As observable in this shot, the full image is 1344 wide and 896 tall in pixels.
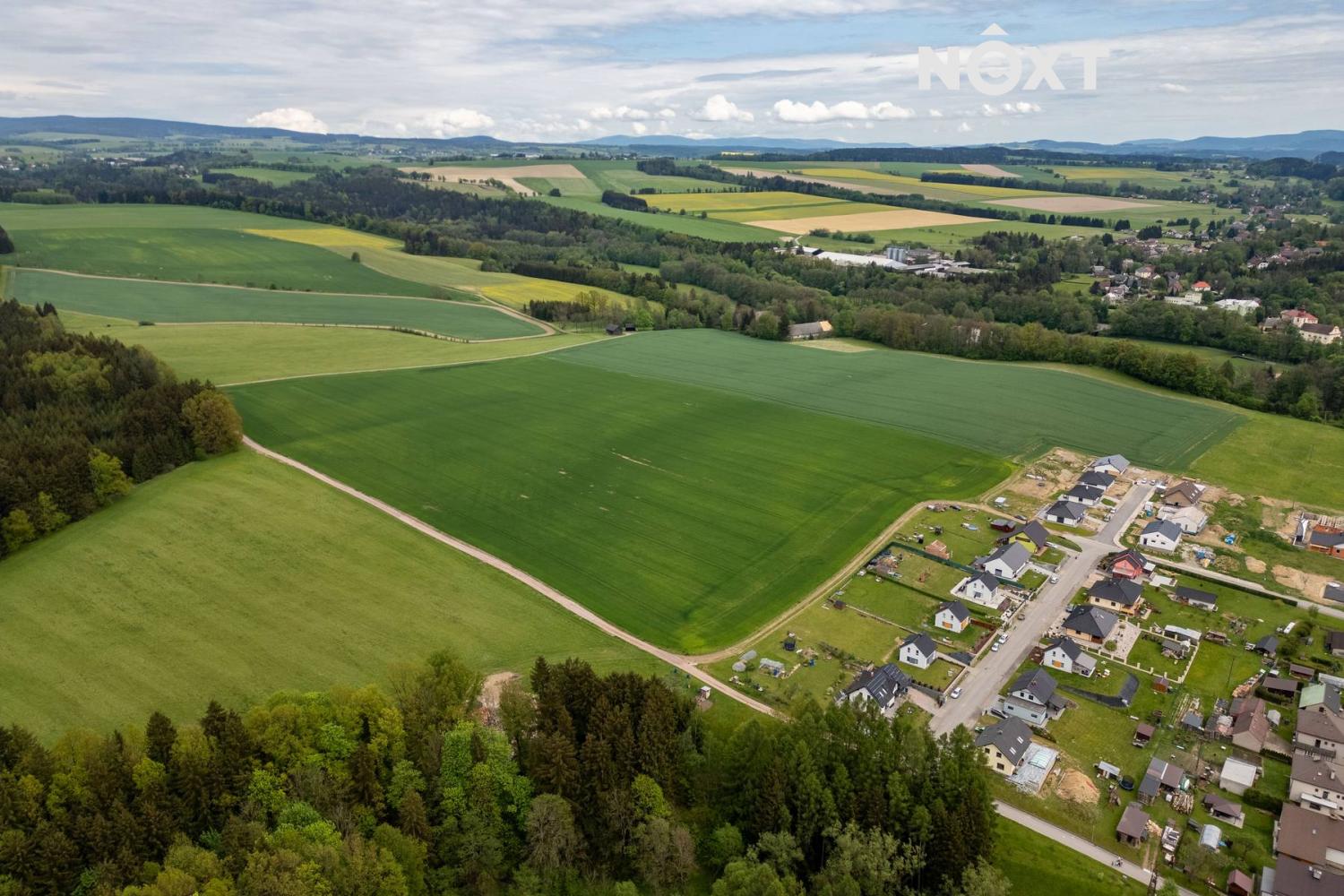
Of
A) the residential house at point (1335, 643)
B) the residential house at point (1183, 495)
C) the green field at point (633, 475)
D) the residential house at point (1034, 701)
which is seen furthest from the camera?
the residential house at point (1183, 495)

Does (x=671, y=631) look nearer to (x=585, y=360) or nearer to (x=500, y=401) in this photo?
(x=500, y=401)

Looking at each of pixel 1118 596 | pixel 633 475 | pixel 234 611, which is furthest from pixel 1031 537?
pixel 234 611

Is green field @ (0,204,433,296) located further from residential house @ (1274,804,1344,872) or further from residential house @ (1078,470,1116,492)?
residential house @ (1274,804,1344,872)

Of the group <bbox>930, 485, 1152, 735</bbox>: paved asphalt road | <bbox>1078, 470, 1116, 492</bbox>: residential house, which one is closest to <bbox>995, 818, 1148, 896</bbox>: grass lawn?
<bbox>930, 485, 1152, 735</bbox>: paved asphalt road

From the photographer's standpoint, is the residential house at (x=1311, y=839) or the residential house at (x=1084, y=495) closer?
the residential house at (x=1311, y=839)

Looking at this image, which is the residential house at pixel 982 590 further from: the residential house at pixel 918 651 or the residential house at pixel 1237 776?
the residential house at pixel 1237 776

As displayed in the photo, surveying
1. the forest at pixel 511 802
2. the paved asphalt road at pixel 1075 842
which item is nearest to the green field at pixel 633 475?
the forest at pixel 511 802

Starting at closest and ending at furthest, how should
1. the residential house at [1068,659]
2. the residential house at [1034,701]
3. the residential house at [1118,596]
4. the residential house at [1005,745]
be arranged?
the residential house at [1005,745] → the residential house at [1034,701] → the residential house at [1068,659] → the residential house at [1118,596]
